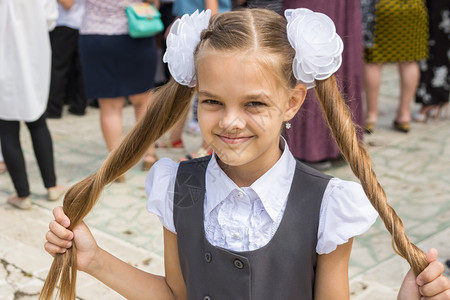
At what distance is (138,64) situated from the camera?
407 cm

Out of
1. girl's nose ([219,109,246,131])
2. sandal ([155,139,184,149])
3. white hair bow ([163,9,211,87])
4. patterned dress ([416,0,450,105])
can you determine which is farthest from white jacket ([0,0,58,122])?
patterned dress ([416,0,450,105])

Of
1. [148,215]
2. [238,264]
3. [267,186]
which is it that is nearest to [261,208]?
[267,186]

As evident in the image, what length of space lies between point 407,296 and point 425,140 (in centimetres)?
389

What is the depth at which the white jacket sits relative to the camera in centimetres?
344

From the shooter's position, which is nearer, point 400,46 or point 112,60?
point 112,60

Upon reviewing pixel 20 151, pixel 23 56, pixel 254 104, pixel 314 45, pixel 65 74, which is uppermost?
pixel 314 45

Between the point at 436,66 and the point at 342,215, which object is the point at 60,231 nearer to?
the point at 342,215

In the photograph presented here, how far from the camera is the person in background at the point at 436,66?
5208 millimetres

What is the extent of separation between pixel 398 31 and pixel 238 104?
152 inches

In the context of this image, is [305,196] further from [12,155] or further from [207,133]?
[12,155]

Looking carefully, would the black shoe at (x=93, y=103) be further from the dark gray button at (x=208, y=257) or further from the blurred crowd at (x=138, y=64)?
the dark gray button at (x=208, y=257)

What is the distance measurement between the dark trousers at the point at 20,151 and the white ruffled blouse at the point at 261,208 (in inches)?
84.0

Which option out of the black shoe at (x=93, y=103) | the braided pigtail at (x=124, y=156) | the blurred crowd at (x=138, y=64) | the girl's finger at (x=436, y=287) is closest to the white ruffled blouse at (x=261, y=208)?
the braided pigtail at (x=124, y=156)

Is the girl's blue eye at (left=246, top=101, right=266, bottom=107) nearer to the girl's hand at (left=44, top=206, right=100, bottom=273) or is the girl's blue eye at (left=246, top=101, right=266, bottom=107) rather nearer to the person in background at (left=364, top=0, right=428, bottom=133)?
the girl's hand at (left=44, top=206, right=100, bottom=273)
